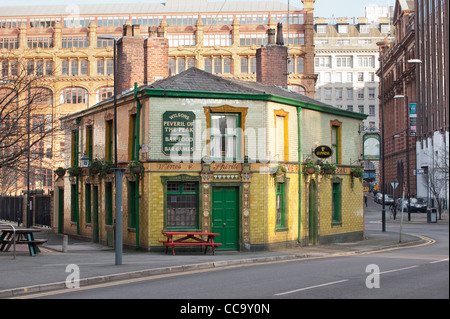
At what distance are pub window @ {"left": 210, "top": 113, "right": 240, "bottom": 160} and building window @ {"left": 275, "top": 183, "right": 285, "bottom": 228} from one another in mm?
2339

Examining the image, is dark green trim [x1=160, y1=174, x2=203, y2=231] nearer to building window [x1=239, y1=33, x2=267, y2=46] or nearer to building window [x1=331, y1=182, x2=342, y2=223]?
building window [x1=331, y1=182, x2=342, y2=223]

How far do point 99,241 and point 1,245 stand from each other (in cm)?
485

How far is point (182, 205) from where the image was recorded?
78.3ft

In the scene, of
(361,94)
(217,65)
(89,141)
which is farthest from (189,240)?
(361,94)

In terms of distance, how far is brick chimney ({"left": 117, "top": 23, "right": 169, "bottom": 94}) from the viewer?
2788 centimetres

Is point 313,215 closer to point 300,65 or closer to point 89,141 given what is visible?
point 89,141

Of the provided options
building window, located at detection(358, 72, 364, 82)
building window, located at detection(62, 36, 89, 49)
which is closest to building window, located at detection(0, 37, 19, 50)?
building window, located at detection(62, 36, 89, 49)

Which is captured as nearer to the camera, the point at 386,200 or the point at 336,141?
the point at 336,141

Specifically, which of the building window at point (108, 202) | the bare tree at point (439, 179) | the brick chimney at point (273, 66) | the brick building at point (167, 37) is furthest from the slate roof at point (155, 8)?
the building window at point (108, 202)

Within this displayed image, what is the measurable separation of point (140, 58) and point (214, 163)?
7.84 metres

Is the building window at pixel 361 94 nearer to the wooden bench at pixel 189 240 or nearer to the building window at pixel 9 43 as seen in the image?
the building window at pixel 9 43
